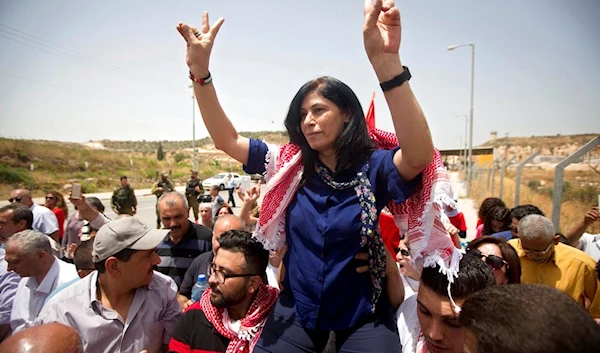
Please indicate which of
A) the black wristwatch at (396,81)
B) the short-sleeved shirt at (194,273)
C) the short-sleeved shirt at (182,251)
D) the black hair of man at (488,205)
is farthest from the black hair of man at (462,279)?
the black hair of man at (488,205)

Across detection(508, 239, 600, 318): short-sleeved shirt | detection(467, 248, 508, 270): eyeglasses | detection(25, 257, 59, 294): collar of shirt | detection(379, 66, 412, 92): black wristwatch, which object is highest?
detection(379, 66, 412, 92): black wristwatch

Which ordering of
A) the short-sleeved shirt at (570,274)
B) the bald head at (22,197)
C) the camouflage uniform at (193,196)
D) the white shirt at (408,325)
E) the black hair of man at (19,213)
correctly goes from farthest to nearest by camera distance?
the camouflage uniform at (193,196) → the bald head at (22,197) → the black hair of man at (19,213) → the short-sleeved shirt at (570,274) → the white shirt at (408,325)

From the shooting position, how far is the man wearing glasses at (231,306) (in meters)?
2.02

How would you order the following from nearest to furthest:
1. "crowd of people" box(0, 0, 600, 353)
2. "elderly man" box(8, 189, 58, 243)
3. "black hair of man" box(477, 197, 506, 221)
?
1. "crowd of people" box(0, 0, 600, 353)
2. "elderly man" box(8, 189, 58, 243)
3. "black hair of man" box(477, 197, 506, 221)

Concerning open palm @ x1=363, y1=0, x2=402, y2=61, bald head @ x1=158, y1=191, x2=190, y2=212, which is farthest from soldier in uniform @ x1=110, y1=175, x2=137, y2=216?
open palm @ x1=363, y1=0, x2=402, y2=61

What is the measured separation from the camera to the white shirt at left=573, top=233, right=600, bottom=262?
3896mm

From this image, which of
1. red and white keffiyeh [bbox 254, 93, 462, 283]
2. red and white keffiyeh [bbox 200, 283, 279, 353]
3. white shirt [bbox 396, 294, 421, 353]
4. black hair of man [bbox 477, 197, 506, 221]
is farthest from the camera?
black hair of man [bbox 477, 197, 506, 221]

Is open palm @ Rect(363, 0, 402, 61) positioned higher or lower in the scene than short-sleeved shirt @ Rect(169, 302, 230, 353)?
higher

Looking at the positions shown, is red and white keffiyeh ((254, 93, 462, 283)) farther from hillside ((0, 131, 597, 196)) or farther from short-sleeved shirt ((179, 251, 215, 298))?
hillside ((0, 131, 597, 196))

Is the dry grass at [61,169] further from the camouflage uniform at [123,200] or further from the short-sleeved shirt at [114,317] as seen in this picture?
the short-sleeved shirt at [114,317]

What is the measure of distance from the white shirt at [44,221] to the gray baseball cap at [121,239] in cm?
330

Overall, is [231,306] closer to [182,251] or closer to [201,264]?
[201,264]

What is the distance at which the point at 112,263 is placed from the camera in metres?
2.10

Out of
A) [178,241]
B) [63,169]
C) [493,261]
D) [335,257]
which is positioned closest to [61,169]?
[63,169]
